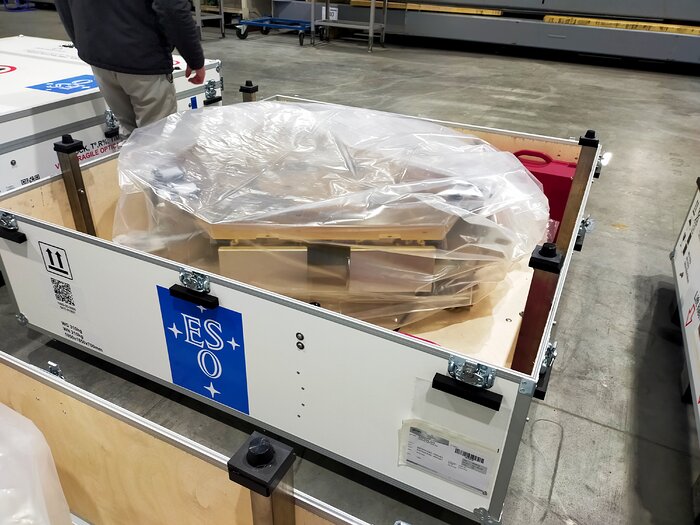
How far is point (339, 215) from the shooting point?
3.43 ft

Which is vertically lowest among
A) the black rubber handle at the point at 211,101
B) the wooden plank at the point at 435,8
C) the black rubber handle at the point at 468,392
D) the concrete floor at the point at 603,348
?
the concrete floor at the point at 603,348

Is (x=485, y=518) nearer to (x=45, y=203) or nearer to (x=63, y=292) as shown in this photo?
(x=63, y=292)

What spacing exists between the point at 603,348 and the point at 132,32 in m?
1.92

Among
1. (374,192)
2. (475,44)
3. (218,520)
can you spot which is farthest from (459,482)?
(475,44)

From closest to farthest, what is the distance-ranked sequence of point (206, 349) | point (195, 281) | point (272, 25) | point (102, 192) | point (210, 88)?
point (195, 281) → point (206, 349) → point (102, 192) → point (210, 88) → point (272, 25)

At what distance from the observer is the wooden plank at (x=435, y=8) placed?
635 centimetres

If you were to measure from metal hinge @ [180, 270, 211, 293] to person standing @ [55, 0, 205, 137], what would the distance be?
1020 mm

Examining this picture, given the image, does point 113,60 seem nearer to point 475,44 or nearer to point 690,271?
point 690,271

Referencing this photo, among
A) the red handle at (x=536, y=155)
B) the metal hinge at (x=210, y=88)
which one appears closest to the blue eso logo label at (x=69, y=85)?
the metal hinge at (x=210, y=88)

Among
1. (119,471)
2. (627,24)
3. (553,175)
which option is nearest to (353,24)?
(627,24)

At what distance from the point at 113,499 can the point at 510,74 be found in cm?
579

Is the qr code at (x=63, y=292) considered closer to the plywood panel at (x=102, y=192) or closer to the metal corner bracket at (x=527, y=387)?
the plywood panel at (x=102, y=192)

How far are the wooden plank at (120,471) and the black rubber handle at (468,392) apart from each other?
33 centimetres

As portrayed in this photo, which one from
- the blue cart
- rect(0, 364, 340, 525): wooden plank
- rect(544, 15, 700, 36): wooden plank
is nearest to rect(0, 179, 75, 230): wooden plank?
rect(0, 364, 340, 525): wooden plank
